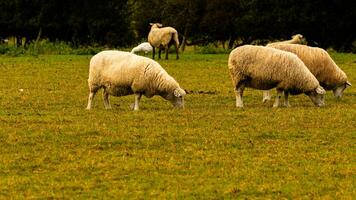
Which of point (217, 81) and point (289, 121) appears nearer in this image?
point (289, 121)

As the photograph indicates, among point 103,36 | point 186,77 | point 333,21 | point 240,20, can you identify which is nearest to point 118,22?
point 103,36

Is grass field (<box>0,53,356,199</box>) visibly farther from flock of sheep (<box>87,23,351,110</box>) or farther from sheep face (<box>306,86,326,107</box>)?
flock of sheep (<box>87,23,351,110</box>)

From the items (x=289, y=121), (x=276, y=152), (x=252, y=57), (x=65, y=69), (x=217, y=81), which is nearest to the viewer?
(x=276, y=152)

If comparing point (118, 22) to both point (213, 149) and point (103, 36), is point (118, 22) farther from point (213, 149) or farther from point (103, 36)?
point (213, 149)

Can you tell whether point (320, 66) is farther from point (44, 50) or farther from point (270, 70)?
point (44, 50)

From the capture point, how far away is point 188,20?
6181 cm

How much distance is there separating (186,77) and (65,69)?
578cm

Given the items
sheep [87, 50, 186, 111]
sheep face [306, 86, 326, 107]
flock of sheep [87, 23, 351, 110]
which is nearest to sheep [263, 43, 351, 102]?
flock of sheep [87, 23, 351, 110]

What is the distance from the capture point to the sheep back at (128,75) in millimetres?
18578

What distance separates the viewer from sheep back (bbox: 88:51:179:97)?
18578 millimetres

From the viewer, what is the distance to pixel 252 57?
63.5 ft

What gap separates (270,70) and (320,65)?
8.45ft

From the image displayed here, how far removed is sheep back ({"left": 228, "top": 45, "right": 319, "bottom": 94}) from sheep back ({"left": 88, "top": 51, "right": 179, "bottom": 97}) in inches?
61.9

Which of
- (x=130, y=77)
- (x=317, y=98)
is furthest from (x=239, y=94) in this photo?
(x=130, y=77)
